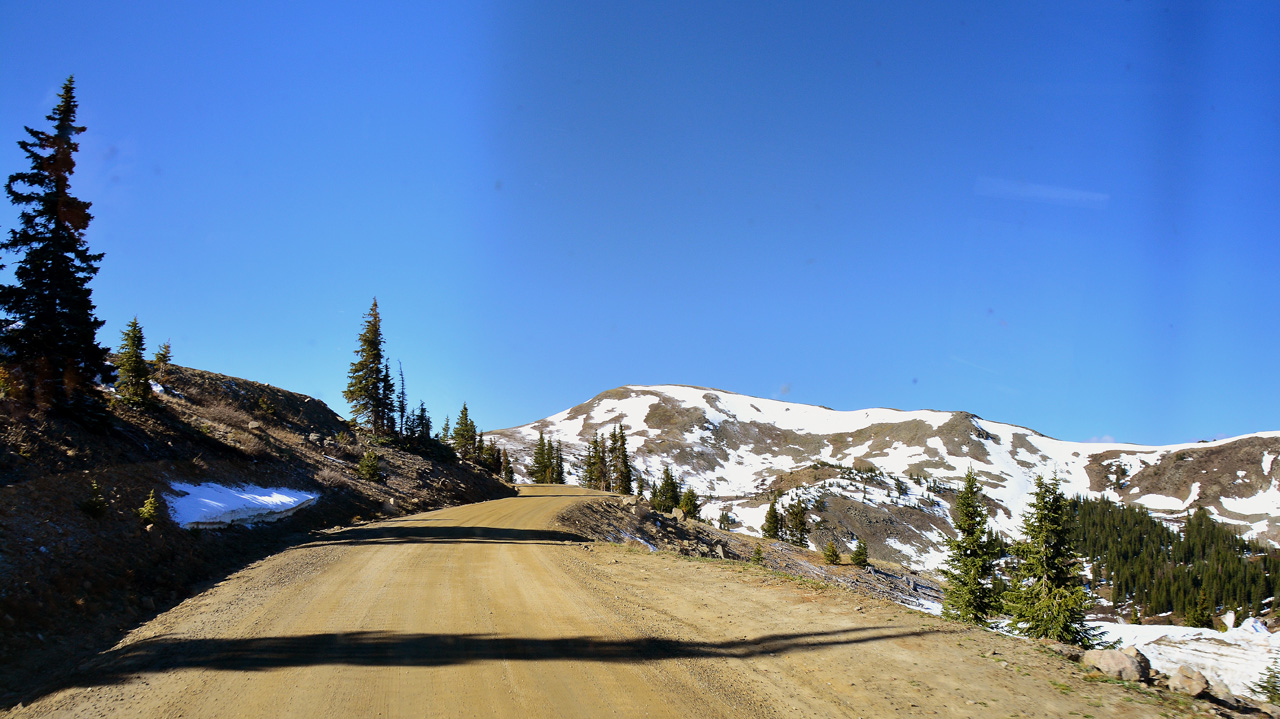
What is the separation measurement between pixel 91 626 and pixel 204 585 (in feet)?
10.7

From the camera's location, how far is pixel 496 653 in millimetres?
7801

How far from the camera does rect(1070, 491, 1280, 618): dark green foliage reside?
419 ft

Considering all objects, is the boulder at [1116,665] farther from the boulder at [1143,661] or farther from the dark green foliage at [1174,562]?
the dark green foliage at [1174,562]

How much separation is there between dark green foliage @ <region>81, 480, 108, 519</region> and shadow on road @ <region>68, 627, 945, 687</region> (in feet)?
19.8

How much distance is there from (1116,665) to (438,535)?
19.2 meters

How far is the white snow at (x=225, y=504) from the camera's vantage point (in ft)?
51.7

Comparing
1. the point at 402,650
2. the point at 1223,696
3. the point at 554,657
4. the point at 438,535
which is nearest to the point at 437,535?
the point at 438,535

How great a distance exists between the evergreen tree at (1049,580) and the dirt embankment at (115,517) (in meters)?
30.4

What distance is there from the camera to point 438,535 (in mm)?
20688

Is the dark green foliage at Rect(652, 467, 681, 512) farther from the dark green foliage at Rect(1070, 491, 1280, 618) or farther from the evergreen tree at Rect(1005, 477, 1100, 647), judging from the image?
the dark green foliage at Rect(1070, 491, 1280, 618)

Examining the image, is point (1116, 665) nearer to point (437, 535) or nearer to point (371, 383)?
point (437, 535)

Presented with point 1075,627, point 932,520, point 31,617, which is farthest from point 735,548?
point 932,520

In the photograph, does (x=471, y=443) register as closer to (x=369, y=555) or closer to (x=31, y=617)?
(x=369, y=555)

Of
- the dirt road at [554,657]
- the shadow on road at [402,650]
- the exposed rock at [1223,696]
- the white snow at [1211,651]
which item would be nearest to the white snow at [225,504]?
the dirt road at [554,657]
